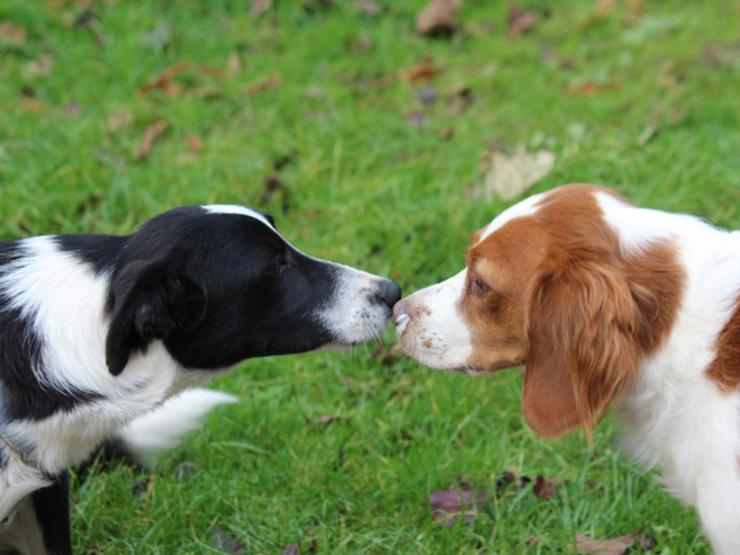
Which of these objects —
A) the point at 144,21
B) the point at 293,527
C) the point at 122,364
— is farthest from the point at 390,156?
the point at 122,364

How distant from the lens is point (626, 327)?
2793mm

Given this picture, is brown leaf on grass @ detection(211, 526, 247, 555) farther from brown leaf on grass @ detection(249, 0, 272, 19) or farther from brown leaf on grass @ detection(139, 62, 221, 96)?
brown leaf on grass @ detection(249, 0, 272, 19)

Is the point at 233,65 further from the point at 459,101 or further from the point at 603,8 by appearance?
the point at 603,8

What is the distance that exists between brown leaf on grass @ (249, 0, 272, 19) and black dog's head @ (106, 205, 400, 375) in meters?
4.16

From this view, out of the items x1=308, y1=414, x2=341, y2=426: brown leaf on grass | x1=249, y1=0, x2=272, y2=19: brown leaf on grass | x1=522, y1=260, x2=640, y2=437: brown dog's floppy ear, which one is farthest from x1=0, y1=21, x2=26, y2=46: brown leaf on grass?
x1=522, y1=260, x2=640, y2=437: brown dog's floppy ear

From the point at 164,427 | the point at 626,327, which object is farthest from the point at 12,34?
the point at 626,327

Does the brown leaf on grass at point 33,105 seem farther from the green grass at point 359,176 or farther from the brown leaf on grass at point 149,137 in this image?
the brown leaf on grass at point 149,137

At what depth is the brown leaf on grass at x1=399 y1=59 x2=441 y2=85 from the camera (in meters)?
6.68

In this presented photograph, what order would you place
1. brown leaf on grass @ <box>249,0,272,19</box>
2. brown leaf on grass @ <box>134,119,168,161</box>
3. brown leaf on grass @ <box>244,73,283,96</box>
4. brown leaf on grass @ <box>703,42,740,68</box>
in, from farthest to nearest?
1. brown leaf on grass @ <box>249,0,272,19</box>
2. brown leaf on grass @ <box>703,42,740,68</box>
3. brown leaf on grass @ <box>244,73,283,96</box>
4. brown leaf on grass @ <box>134,119,168,161</box>

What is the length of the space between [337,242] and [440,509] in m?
1.76

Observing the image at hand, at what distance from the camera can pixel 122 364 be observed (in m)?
2.88

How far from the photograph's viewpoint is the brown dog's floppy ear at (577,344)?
9.16 feet

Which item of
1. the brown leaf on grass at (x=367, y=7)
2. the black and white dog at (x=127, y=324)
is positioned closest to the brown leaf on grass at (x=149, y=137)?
the brown leaf on grass at (x=367, y=7)

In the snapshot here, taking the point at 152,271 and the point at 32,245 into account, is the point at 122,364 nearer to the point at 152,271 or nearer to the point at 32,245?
the point at 152,271
